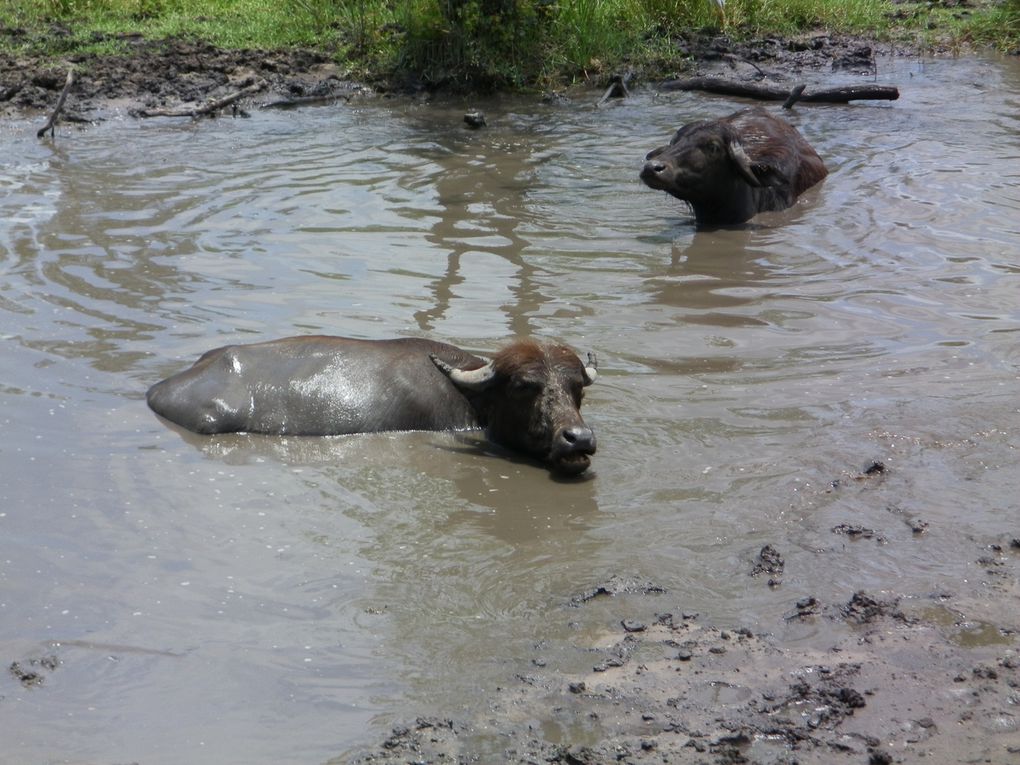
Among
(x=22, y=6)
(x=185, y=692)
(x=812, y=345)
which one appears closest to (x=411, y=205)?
(x=812, y=345)

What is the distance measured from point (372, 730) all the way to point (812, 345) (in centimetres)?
457

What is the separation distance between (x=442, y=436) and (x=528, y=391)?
0.59 m

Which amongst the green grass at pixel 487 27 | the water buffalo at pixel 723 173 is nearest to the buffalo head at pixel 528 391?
the water buffalo at pixel 723 173

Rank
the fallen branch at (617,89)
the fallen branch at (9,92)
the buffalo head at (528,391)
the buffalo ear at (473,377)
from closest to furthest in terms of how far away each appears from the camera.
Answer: the buffalo head at (528,391) → the buffalo ear at (473,377) → the fallen branch at (9,92) → the fallen branch at (617,89)

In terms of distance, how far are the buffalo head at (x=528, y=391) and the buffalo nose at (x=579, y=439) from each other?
0.54ft

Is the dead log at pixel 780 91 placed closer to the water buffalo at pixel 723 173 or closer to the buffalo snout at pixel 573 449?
the water buffalo at pixel 723 173

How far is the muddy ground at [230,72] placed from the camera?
1424 centimetres

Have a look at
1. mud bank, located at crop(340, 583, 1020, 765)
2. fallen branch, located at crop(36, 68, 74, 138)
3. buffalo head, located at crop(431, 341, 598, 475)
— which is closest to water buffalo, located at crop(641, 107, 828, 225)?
buffalo head, located at crop(431, 341, 598, 475)

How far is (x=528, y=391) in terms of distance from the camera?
6.74m

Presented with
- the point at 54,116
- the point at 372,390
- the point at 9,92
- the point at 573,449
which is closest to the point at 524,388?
the point at 573,449

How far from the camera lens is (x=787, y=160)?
11383mm

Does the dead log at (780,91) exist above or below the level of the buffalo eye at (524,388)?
above

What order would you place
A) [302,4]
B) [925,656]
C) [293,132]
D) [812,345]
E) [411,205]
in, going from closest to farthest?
[925,656] < [812,345] < [411,205] < [293,132] < [302,4]

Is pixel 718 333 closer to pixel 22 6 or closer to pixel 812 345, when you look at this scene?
pixel 812 345
